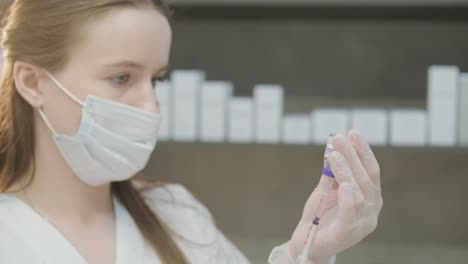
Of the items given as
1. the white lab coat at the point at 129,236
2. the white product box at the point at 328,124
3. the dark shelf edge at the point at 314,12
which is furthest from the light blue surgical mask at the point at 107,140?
the dark shelf edge at the point at 314,12

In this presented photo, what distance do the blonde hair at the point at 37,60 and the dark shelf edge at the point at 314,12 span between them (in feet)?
2.55

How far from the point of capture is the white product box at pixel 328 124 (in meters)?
2.04

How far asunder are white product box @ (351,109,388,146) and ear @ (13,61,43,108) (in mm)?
946

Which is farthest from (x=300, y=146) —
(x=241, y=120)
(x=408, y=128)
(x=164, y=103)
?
(x=164, y=103)

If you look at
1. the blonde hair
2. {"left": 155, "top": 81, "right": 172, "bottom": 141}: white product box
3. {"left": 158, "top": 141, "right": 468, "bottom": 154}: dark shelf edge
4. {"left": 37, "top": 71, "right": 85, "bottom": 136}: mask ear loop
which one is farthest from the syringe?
{"left": 155, "top": 81, "right": 172, "bottom": 141}: white product box

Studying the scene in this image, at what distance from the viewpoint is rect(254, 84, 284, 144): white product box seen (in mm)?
2049

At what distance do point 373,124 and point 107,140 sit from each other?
0.89 metres

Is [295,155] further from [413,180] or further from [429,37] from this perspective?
[429,37]

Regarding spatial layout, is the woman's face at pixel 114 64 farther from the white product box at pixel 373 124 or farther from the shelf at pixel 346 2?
the white product box at pixel 373 124

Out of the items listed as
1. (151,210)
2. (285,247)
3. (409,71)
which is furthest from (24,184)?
(409,71)

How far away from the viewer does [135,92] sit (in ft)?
4.66

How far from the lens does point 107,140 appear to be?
142cm

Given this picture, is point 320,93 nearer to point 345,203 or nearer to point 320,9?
point 320,9

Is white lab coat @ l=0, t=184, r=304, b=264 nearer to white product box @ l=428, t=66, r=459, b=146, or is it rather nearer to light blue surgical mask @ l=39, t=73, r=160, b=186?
light blue surgical mask @ l=39, t=73, r=160, b=186
